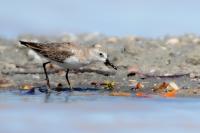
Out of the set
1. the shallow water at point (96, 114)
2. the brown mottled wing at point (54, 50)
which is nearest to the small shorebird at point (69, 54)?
the brown mottled wing at point (54, 50)

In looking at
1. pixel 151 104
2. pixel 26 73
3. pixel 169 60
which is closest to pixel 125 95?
pixel 151 104

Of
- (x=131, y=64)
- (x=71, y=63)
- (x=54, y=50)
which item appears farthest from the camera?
(x=131, y=64)

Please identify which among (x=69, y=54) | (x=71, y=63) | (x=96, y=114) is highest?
(x=69, y=54)

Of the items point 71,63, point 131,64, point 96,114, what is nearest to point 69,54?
point 71,63

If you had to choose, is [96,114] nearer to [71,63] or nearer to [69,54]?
[71,63]

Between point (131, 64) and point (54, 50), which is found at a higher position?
point (54, 50)

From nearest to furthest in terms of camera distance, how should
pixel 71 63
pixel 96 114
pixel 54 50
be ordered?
pixel 96 114 < pixel 71 63 < pixel 54 50

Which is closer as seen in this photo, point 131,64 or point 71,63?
point 71,63
